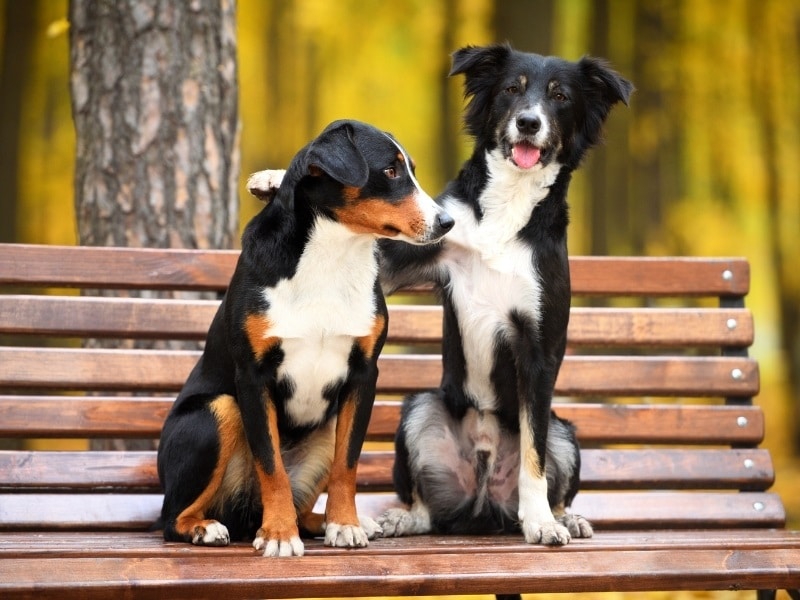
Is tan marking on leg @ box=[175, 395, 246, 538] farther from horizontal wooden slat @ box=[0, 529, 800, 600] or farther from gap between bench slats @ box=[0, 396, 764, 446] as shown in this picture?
gap between bench slats @ box=[0, 396, 764, 446]

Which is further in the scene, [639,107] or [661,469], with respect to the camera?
[639,107]

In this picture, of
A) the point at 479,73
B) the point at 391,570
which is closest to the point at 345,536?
the point at 391,570

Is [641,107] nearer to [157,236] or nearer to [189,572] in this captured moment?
[157,236]

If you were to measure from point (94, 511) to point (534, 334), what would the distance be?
1476mm

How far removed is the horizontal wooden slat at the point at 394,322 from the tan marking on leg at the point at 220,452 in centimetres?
71

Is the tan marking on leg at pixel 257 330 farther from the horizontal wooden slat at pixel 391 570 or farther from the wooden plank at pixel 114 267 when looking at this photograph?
the wooden plank at pixel 114 267

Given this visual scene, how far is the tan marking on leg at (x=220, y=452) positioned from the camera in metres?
2.99

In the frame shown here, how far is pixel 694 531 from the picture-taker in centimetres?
350

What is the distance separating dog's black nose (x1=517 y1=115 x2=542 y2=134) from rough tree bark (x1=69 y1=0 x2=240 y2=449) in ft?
4.92

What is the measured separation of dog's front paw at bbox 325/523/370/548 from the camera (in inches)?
114

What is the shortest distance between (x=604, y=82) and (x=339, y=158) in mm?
1072

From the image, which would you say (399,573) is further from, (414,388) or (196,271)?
(196,271)

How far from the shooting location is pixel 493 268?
11.2 feet

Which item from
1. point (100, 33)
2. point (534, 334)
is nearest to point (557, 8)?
point (100, 33)
